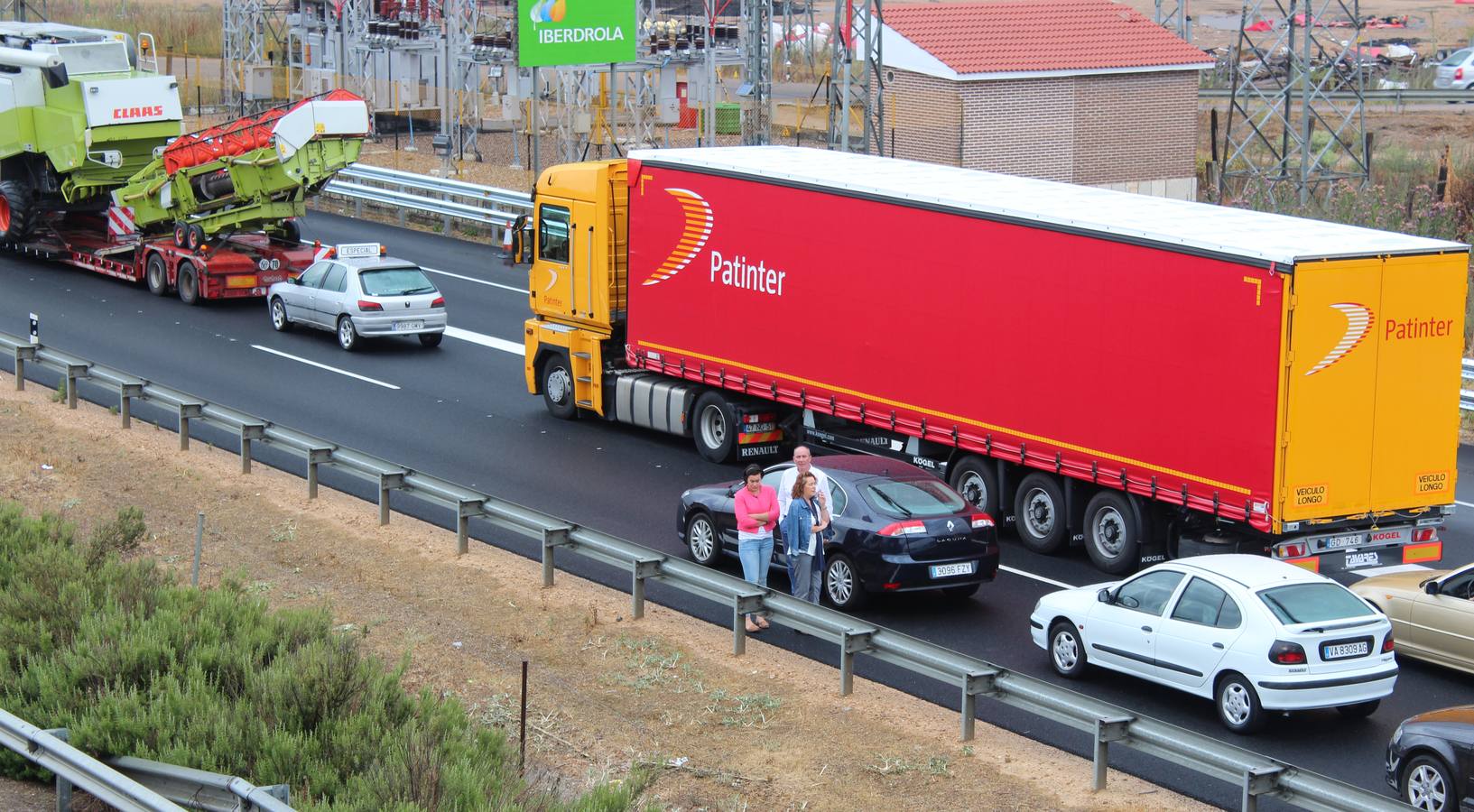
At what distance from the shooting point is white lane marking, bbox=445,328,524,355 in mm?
28094

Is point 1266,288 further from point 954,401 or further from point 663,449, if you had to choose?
point 663,449

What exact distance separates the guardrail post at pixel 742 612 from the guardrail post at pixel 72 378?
38.6 ft

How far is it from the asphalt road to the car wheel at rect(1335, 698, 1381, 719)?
99 mm

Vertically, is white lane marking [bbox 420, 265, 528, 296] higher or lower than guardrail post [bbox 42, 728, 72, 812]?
higher

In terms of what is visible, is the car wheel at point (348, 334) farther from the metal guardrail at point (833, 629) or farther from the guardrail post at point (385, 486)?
the guardrail post at point (385, 486)

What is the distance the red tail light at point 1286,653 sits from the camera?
1290 centimetres

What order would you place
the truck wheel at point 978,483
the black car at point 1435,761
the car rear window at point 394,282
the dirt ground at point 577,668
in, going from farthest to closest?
1. the car rear window at point 394,282
2. the truck wheel at point 978,483
3. the dirt ground at point 577,668
4. the black car at point 1435,761

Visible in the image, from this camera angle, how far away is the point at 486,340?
28.7m

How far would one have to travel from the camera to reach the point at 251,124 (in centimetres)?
3088

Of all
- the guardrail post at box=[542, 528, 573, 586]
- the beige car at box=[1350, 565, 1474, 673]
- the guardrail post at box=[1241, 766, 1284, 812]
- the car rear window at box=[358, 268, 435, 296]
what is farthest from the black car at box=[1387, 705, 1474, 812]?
the car rear window at box=[358, 268, 435, 296]

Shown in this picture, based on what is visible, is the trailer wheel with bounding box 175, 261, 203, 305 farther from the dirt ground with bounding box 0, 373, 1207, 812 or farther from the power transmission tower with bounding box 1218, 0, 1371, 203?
the power transmission tower with bounding box 1218, 0, 1371, 203

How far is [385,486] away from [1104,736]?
8.87 meters

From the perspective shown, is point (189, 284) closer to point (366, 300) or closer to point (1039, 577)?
point (366, 300)

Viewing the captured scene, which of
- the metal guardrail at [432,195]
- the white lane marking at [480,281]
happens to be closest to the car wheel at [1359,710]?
the white lane marking at [480,281]
